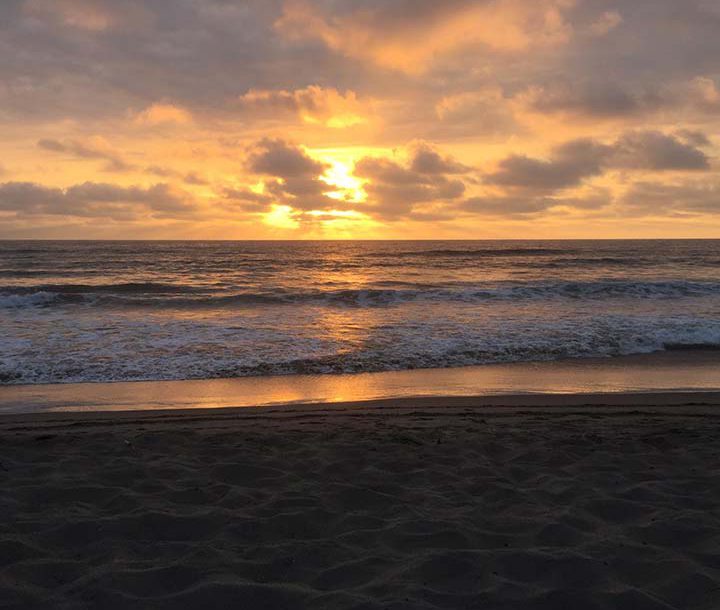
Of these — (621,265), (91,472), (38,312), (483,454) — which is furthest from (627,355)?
(621,265)

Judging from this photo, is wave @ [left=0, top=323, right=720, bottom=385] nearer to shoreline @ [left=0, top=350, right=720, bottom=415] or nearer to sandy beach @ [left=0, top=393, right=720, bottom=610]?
shoreline @ [left=0, top=350, right=720, bottom=415]

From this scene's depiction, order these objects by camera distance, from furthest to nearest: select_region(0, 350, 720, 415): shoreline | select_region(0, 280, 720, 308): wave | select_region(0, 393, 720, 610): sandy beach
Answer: select_region(0, 280, 720, 308): wave < select_region(0, 350, 720, 415): shoreline < select_region(0, 393, 720, 610): sandy beach

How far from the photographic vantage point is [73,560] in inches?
148

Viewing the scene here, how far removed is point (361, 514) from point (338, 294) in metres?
22.1

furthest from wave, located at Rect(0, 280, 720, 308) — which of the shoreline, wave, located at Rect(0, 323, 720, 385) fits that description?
the shoreline

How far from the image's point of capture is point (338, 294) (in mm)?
26453

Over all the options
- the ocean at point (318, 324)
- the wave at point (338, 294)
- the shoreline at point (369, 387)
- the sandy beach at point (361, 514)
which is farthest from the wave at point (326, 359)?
the wave at point (338, 294)

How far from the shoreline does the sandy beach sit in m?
1.60

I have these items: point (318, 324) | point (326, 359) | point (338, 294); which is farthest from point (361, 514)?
point (338, 294)

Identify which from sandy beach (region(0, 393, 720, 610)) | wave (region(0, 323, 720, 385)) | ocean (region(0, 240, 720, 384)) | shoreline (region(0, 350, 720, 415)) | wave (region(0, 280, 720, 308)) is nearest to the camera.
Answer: sandy beach (region(0, 393, 720, 610))

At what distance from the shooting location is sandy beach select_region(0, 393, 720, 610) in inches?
136

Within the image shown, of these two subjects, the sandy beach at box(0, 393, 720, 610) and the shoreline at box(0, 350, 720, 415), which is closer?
the sandy beach at box(0, 393, 720, 610)

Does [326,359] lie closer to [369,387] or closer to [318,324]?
[369,387]

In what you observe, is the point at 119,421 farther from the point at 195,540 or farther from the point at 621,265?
the point at 621,265
